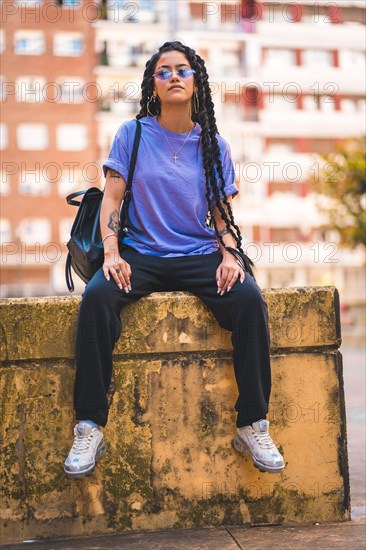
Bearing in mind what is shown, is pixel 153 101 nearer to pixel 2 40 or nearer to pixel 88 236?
pixel 88 236

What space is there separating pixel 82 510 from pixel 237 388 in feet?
2.76

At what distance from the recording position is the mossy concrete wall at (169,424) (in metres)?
3.51

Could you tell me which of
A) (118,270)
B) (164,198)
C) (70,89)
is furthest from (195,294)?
(70,89)

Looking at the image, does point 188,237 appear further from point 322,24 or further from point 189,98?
point 322,24

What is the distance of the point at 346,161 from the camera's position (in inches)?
1160

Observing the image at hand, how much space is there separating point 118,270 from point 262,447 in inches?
37.9

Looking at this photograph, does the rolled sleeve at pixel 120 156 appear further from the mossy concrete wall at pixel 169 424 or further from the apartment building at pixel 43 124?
the apartment building at pixel 43 124

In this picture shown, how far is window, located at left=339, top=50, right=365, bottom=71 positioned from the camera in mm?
50844

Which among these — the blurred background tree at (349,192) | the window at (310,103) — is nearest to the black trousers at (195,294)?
the blurred background tree at (349,192)

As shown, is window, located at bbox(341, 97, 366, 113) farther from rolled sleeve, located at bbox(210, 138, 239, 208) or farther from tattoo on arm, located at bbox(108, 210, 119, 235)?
tattoo on arm, located at bbox(108, 210, 119, 235)

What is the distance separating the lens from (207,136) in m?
3.94

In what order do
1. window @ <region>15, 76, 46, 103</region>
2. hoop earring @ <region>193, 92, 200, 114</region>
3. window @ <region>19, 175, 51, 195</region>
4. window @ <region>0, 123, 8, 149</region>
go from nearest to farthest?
hoop earring @ <region>193, 92, 200, 114</region> < window @ <region>0, 123, 8, 149</region> < window @ <region>19, 175, 51, 195</region> < window @ <region>15, 76, 46, 103</region>

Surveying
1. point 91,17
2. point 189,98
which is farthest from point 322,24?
point 189,98

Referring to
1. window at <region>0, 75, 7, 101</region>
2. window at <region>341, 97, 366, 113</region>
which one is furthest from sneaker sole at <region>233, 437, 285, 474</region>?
window at <region>341, 97, 366, 113</region>
